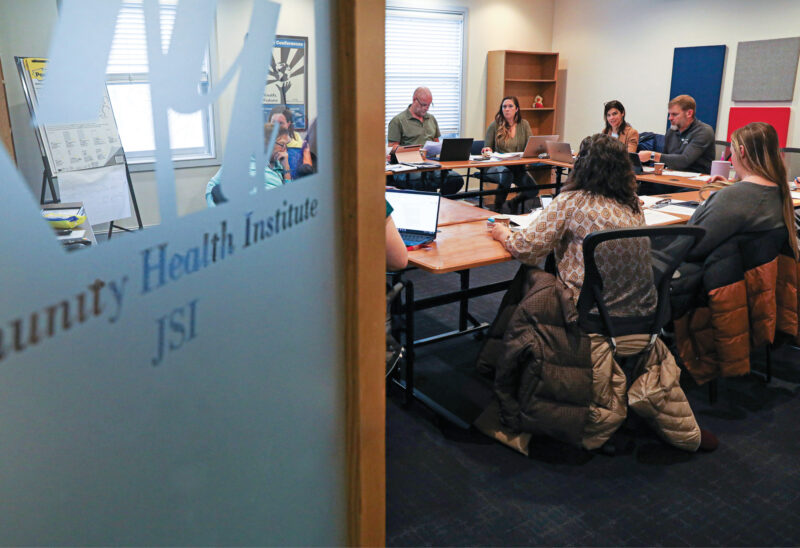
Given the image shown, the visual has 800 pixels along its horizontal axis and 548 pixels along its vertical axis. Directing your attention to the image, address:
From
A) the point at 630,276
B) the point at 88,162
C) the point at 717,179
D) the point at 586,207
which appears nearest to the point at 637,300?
the point at 630,276

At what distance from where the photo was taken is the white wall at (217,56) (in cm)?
56

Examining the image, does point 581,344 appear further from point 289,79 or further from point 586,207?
point 289,79

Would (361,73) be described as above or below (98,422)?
above

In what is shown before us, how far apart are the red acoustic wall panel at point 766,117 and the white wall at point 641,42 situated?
55 millimetres

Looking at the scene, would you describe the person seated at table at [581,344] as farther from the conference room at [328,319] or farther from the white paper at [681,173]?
the white paper at [681,173]

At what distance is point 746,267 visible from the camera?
8.54ft

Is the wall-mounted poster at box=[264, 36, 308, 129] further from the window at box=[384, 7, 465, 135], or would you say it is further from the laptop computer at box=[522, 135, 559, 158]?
the window at box=[384, 7, 465, 135]

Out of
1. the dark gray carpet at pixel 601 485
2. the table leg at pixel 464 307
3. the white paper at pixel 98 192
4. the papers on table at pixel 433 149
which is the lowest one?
the dark gray carpet at pixel 601 485

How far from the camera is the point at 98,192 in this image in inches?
76.4

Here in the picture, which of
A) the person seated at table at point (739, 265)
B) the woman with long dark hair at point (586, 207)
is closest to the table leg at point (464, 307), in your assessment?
the woman with long dark hair at point (586, 207)

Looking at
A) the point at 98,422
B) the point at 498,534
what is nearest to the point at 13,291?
the point at 98,422

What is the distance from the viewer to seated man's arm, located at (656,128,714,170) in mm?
4844

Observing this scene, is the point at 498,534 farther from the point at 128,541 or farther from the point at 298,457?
the point at 128,541

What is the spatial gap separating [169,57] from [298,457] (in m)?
0.59
